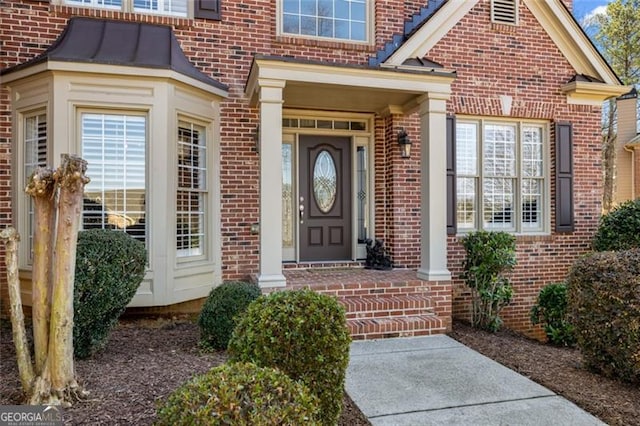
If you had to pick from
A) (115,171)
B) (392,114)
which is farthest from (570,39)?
(115,171)

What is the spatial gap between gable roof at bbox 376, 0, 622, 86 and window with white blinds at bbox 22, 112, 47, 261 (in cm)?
491

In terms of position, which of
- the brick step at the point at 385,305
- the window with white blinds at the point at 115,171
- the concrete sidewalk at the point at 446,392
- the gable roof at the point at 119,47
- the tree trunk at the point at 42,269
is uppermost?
the gable roof at the point at 119,47

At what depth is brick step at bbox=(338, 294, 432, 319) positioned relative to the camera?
531 cm

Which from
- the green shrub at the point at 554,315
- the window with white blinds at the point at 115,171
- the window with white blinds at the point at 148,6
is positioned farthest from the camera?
the window with white blinds at the point at 148,6

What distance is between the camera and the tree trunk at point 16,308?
2863 millimetres

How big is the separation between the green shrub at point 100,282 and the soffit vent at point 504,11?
6.83 metres

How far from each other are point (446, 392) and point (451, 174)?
429cm

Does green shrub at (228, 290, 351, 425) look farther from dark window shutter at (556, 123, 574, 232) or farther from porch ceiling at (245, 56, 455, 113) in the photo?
dark window shutter at (556, 123, 574, 232)

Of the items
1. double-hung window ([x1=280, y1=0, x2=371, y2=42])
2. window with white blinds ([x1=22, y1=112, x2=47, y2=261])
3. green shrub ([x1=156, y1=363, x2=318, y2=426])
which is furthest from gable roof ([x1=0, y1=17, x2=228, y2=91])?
green shrub ([x1=156, y1=363, x2=318, y2=426])

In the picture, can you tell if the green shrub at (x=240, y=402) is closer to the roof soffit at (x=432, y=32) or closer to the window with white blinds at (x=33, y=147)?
the window with white blinds at (x=33, y=147)

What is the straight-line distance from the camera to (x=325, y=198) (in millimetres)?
7414

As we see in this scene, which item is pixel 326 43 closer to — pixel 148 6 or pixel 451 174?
pixel 148 6

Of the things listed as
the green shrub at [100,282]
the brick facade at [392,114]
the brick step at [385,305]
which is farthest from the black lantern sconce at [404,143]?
the green shrub at [100,282]

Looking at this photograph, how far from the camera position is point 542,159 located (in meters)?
7.83
